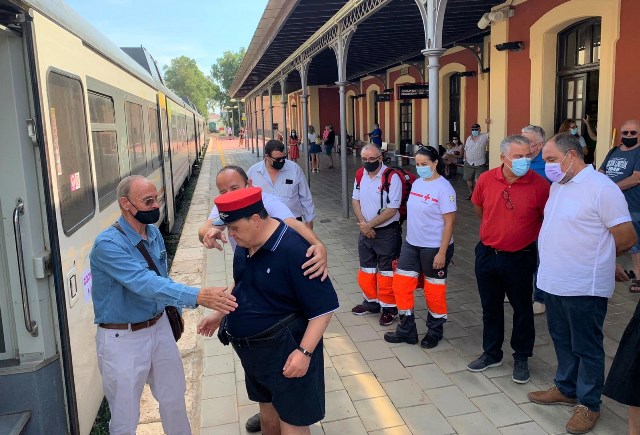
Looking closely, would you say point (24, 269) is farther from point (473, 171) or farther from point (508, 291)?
point (473, 171)

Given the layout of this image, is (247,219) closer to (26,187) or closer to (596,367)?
(26,187)

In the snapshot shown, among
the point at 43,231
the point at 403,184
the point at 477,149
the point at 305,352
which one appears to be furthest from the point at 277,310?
the point at 477,149

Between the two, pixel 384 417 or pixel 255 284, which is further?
pixel 384 417

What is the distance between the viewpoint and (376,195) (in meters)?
4.86

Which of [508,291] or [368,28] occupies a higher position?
[368,28]

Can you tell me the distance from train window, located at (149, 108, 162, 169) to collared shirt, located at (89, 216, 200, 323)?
5774 millimetres

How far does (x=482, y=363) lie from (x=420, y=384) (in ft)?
1.81

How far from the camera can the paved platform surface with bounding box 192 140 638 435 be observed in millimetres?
3396

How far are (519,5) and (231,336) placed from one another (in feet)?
29.5

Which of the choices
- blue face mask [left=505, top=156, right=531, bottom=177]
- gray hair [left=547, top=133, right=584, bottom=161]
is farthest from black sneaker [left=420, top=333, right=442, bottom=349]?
gray hair [left=547, top=133, right=584, bottom=161]

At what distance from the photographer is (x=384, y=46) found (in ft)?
45.4

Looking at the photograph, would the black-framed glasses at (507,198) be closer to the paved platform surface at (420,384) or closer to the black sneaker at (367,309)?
the paved platform surface at (420,384)

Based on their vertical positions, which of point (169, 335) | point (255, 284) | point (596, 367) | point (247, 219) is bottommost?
point (596, 367)

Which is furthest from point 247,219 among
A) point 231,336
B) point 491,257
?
point 491,257
